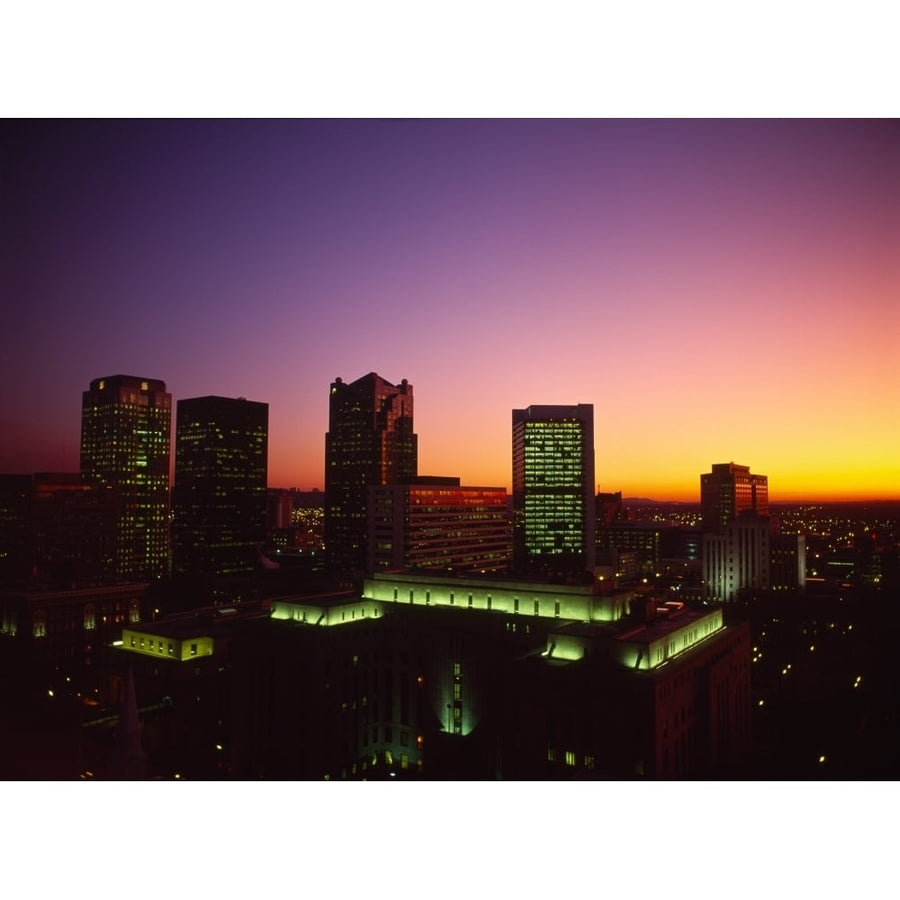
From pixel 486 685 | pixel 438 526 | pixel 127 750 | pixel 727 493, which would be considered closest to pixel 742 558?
pixel 438 526

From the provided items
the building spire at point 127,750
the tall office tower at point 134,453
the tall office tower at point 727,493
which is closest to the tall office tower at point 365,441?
the tall office tower at point 134,453

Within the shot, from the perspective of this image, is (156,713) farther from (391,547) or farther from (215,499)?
(215,499)

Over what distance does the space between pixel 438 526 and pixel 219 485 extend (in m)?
26.9

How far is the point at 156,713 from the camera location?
16469 mm

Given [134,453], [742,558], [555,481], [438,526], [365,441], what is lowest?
[742,558]

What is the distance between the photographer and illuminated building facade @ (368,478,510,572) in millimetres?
39969

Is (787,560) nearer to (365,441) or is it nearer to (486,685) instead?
(486,685)

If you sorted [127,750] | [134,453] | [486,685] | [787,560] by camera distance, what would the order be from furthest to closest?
[134,453], [787,560], [486,685], [127,750]

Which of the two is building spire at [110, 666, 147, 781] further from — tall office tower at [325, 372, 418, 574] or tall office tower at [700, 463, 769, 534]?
tall office tower at [700, 463, 769, 534]

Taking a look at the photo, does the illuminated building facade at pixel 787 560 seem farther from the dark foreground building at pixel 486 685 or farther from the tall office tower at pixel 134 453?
the tall office tower at pixel 134 453

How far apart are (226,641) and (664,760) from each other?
45.6 feet

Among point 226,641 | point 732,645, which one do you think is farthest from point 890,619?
point 226,641

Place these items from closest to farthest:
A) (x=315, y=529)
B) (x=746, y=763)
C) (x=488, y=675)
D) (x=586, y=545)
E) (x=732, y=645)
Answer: (x=746, y=763) → (x=488, y=675) → (x=732, y=645) → (x=586, y=545) → (x=315, y=529)

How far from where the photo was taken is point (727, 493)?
227 feet
